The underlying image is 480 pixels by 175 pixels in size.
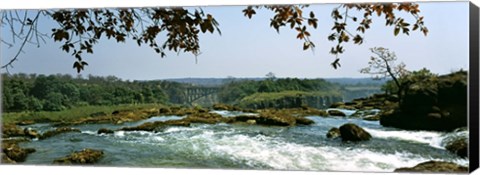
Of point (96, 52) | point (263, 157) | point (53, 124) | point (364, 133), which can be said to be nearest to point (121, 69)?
point (96, 52)

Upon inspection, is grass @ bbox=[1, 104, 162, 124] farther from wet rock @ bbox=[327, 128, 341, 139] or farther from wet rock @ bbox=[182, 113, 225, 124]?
wet rock @ bbox=[327, 128, 341, 139]

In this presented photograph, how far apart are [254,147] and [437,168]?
1.48 meters

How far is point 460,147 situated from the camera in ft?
21.2

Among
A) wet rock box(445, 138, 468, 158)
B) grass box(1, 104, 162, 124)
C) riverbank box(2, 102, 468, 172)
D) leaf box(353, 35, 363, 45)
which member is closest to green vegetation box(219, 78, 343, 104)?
riverbank box(2, 102, 468, 172)

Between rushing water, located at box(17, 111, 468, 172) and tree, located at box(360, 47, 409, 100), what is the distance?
15.1 inches

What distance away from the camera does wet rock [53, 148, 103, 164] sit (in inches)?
287

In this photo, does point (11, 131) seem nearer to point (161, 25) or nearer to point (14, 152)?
point (14, 152)

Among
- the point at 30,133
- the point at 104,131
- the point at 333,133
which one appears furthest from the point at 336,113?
the point at 30,133

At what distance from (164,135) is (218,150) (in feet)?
1.65

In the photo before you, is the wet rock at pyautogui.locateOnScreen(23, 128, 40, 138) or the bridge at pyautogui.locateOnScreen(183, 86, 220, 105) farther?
the wet rock at pyautogui.locateOnScreen(23, 128, 40, 138)

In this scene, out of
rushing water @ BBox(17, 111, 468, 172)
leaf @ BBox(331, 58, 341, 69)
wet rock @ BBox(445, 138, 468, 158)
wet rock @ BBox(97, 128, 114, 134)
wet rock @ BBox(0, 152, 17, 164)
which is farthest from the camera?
wet rock @ BBox(0, 152, 17, 164)

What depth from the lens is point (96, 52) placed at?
24.1ft

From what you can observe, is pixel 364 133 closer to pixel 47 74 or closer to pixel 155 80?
pixel 155 80

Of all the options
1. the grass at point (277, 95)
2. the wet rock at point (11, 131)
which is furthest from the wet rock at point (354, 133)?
the wet rock at point (11, 131)
